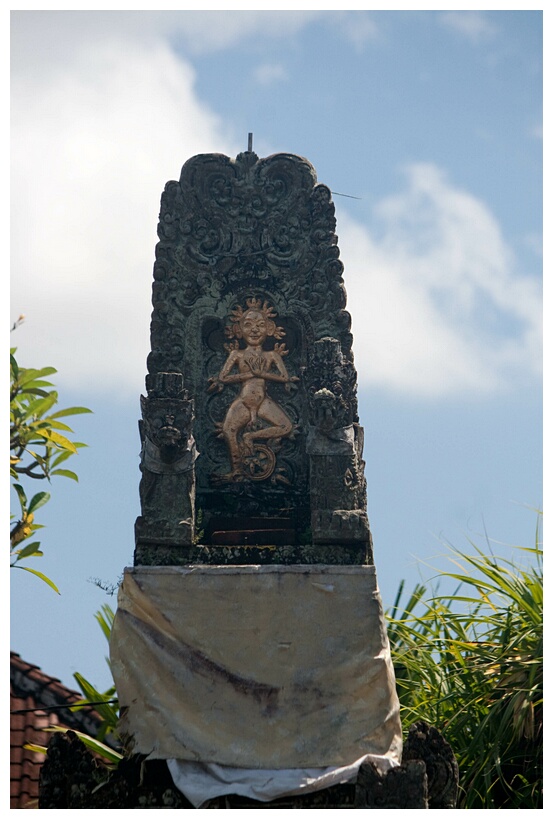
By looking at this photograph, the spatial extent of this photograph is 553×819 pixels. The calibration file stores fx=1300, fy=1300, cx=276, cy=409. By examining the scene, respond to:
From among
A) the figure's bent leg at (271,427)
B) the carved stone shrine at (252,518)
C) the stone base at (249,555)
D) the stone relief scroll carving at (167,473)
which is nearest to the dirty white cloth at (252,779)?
the carved stone shrine at (252,518)

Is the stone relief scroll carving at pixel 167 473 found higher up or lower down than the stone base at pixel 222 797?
higher up

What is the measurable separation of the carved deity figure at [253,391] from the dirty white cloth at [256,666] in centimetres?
135

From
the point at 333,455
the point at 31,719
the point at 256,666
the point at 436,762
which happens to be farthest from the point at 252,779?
the point at 31,719

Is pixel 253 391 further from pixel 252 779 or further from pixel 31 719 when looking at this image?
pixel 31 719

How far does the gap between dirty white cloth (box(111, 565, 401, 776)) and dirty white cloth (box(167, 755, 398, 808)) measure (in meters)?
0.05

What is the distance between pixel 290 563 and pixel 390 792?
6.51ft

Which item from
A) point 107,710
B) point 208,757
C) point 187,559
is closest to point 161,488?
point 187,559

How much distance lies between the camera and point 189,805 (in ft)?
30.7

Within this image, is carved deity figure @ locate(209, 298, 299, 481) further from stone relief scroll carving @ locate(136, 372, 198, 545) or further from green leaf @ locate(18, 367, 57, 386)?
green leaf @ locate(18, 367, 57, 386)

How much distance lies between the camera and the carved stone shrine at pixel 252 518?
959cm

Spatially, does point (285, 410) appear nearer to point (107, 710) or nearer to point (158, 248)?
point (158, 248)

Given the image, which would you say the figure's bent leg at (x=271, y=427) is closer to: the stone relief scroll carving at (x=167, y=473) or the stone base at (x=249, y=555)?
the stone relief scroll carving at (x=167, y=473)

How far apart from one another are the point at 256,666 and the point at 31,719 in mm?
5482

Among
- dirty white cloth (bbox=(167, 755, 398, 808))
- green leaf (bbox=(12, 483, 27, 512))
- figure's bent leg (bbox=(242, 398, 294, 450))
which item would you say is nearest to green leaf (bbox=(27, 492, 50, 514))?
green leaf (bbox=(12, 483, 27, 512))
